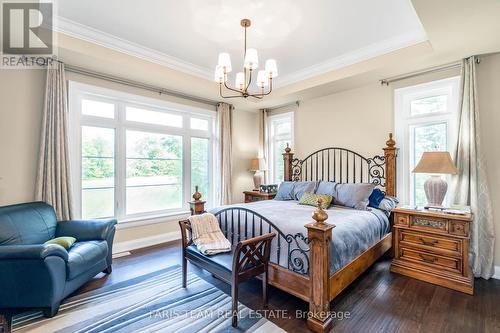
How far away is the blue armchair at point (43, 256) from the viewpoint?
1967mm

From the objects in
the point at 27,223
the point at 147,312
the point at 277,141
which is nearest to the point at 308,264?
the point at 147,312

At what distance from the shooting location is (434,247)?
2.66 meters

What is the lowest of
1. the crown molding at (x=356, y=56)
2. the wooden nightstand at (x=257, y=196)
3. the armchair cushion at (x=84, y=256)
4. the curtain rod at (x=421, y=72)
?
the armchair cushion at (x=84, y=256)

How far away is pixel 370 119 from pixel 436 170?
4.70ft

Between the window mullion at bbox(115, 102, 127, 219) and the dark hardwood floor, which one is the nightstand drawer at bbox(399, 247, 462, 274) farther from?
the window mullion at bbox(115, 102, 127, 219)

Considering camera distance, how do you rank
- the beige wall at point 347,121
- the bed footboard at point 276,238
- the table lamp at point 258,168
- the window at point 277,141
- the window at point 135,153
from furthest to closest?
1. the window at point 277,141
2. the table lamp at point 258,168
3. the beige wall at point 347,121
4. the window at point 135,153
5. the bed footboard at point 276,238

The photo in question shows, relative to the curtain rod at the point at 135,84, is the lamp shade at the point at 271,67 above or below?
below

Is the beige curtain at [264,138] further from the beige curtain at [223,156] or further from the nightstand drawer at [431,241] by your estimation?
the nightstand drawer at [431,241]

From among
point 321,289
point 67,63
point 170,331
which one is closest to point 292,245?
point 321,289

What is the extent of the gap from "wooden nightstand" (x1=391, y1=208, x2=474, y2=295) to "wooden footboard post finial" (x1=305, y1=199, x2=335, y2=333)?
1562 mm

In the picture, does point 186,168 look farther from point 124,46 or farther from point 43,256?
point 43,256

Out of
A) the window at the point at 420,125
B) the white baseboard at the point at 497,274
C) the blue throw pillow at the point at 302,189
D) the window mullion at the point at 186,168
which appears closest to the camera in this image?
the white baseboard at the point at 497,274

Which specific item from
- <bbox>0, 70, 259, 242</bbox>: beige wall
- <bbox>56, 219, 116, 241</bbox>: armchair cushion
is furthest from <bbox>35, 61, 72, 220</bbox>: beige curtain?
<bbox>56, 219, 116, 241</bbox>: armchair cushion

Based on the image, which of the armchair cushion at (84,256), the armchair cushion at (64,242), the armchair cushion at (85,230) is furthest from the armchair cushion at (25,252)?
the armchair cushion at (85,230)
